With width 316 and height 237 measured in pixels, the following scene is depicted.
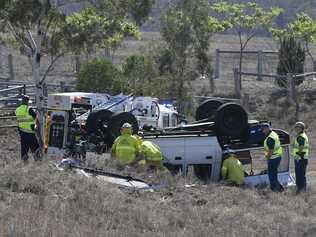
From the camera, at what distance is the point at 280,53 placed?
37.0 m

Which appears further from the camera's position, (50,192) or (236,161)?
(236,161)

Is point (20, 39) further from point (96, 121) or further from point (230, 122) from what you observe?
point (230, 122)

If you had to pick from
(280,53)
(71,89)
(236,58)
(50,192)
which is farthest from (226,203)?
(236,58)

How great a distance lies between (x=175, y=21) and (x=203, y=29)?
4.60 ft

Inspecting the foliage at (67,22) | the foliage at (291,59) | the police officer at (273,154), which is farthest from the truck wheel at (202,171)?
the foliage at (291,59)

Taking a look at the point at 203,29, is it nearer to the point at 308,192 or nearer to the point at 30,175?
the point at 308,192

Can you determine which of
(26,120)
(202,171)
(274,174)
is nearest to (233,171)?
(274,174)

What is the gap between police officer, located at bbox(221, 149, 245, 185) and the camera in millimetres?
16375

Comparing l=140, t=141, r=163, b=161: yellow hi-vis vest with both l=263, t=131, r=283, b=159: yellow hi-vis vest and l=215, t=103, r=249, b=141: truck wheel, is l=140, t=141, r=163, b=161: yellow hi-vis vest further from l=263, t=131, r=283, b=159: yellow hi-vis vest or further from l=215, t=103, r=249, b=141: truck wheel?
l=263, t=131, r=283, b=159: yellow hi-vis vest

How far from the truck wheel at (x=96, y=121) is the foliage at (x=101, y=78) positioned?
9537mm

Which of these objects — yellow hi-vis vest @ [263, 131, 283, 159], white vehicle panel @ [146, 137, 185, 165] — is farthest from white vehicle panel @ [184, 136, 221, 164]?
yellow hi-vis vest @ [263, 131, 283, 159]

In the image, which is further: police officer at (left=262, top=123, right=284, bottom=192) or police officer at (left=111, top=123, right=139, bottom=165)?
police officer at (left=262, top=123, right=284, bottom=192)

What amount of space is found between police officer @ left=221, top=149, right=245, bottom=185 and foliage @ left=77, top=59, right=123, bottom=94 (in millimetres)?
11837

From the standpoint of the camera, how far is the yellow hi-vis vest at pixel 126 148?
1556 cm
